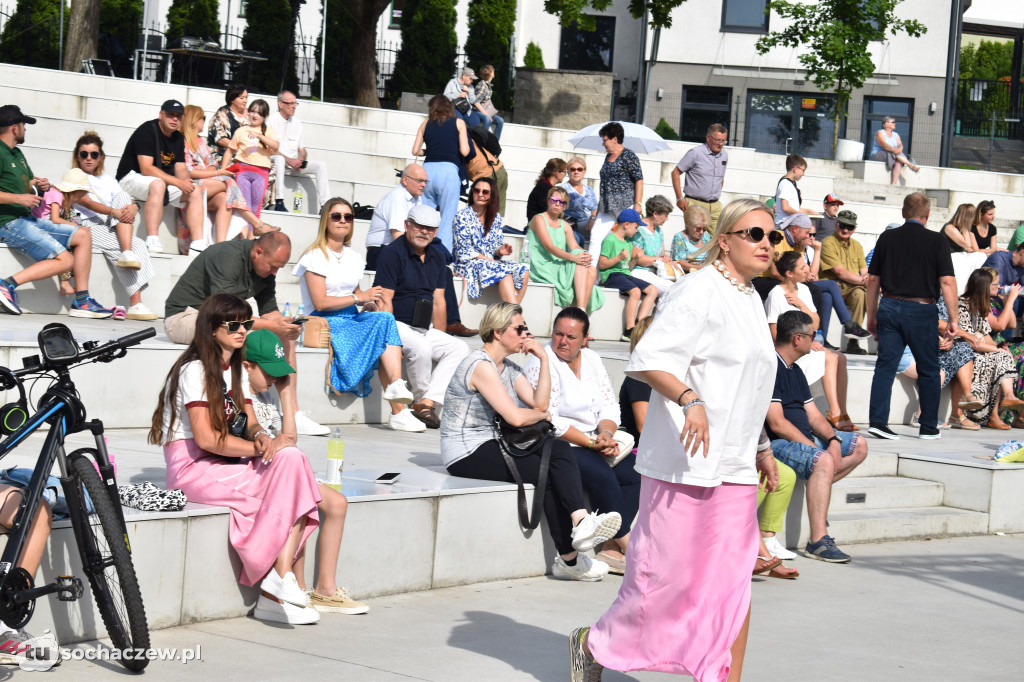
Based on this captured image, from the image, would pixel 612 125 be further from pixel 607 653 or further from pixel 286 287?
pixel 607 653

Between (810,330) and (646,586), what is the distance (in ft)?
13.5

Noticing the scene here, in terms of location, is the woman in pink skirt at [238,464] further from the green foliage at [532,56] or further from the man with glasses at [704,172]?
the green foliage at [532,56]

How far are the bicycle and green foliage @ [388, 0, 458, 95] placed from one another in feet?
80.4

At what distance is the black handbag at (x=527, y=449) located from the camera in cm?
695

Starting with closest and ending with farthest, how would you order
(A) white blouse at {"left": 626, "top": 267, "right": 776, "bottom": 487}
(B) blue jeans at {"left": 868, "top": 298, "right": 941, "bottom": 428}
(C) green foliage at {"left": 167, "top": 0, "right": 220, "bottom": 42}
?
1. (A) white blouse at {"left": 626, "top": 267, "right": 776, "bottom": 487}
2. (B) blue jeans at {"left": 868, "top": 298, "right": 941, "bottom": 428}
3. (C) green foliage at {"left": 167, "top": 0, "right": 220, "bottom": 42}

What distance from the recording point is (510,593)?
6645 mm

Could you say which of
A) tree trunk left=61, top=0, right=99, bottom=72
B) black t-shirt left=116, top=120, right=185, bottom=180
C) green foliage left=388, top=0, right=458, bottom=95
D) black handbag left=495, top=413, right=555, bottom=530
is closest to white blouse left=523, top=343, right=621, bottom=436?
black handbag left=495, top=413, right=555, bottom=530

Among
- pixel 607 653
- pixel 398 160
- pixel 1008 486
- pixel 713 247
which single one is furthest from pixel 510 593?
pixel 398 160

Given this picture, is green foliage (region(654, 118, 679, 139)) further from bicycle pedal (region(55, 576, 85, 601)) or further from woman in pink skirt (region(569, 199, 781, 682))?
Answer: bicycle pedal (region(55, 576, 85, 601))

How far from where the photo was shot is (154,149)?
11039mm

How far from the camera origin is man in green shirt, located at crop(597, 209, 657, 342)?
1245cm

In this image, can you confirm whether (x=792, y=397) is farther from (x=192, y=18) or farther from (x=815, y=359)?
(x=192, y=18)

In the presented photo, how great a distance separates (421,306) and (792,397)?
2696 millimetres

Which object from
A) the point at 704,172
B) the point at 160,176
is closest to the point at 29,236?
the point at 160,176
